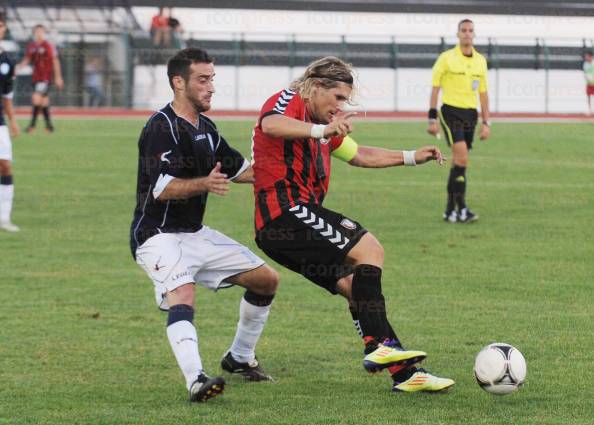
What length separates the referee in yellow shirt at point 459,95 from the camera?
14148mm

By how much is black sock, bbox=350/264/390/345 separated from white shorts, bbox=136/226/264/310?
637 mm

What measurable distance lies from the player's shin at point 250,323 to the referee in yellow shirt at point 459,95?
7.69 m

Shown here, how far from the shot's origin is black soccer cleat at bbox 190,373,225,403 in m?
5.75

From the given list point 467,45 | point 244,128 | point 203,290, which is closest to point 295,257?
point 203,290

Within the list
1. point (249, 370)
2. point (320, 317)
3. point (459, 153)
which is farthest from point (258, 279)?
point (459, 153)

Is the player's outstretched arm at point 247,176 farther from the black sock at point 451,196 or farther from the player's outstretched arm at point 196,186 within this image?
the black sock at point 451,196

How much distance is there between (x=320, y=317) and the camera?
841 centimetres

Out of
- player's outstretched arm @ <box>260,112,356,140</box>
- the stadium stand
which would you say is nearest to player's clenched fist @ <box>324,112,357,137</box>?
player's outstretched arm @ <box>260,112,356,140</box>

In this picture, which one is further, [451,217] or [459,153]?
[459,153]

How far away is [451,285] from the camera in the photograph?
31.9 ft

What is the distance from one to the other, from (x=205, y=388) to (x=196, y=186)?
1.06 m

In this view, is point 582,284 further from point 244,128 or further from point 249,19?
point 249,19

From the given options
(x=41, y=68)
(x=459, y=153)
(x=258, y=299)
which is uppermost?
(x=41, y=68)

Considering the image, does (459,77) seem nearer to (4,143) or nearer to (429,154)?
(4,143)
